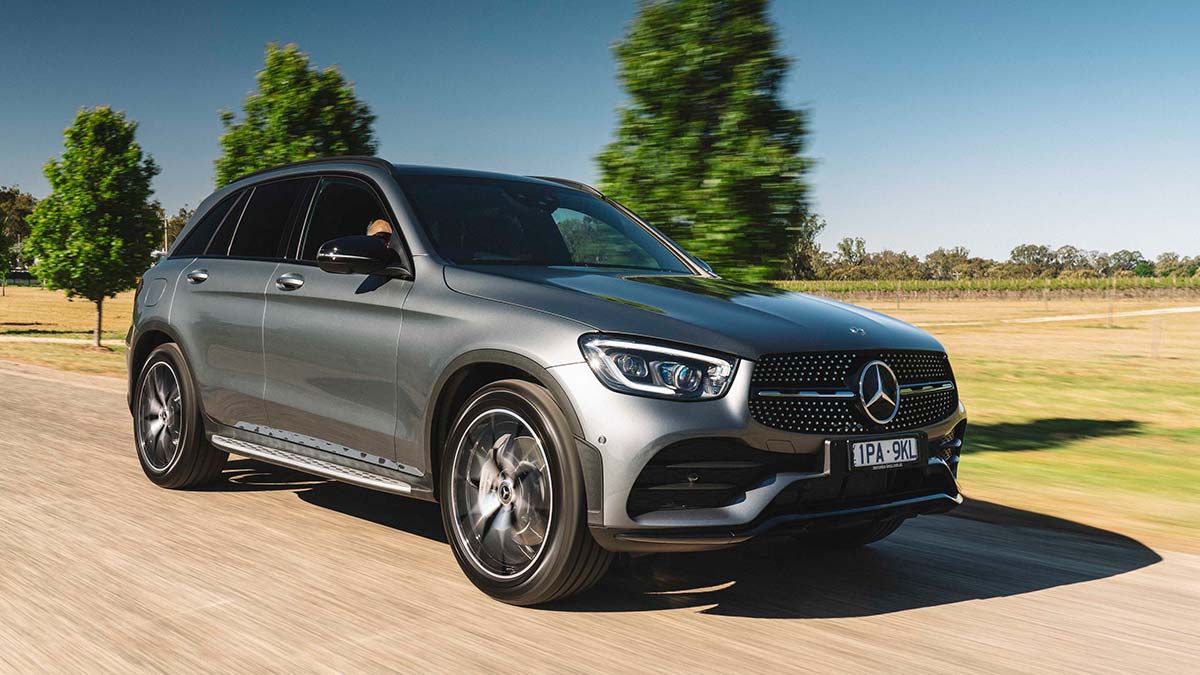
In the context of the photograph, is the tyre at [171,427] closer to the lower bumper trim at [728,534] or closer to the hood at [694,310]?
the hood at [694,310]

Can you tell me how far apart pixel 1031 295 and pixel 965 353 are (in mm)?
78298

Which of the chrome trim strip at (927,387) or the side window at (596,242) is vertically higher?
the side window at (596,242)

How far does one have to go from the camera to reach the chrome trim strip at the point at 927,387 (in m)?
4.31

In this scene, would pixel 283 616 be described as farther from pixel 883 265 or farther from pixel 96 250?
pixel 883 265

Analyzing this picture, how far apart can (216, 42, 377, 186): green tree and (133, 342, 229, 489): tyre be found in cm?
993

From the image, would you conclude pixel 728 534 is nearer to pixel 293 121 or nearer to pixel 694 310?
pixel 694 310

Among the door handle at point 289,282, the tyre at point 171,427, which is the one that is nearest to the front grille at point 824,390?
the door handle at point 289,282

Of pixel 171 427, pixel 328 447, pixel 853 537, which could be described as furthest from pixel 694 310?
pixel 171 427

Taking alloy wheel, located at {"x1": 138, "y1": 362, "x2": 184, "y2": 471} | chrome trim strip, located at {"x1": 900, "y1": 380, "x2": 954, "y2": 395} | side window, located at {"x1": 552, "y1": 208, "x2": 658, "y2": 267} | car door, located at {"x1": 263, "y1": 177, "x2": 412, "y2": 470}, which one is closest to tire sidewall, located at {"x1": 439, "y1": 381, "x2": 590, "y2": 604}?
car door, located at {"x1": 263, "y1": 177, "x2": 412, "y2": 470}

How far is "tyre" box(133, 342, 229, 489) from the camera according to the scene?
248 inches

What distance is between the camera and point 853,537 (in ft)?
17.0

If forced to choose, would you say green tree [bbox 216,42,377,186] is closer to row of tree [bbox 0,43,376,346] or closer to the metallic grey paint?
the metallic grey paint

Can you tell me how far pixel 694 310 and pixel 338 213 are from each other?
91.3 inches

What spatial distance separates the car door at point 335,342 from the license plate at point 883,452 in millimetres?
1964
